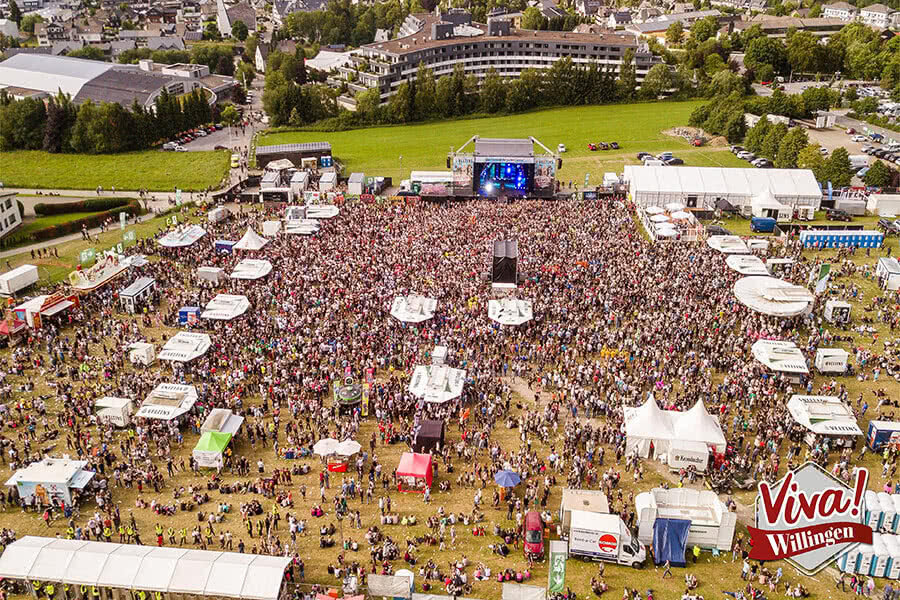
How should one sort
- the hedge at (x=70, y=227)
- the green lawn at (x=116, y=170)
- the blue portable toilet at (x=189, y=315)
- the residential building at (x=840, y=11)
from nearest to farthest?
the blue portable toilet at (x=189, y=315)
the hedge at (x=70, y=227)
the green lawn at (x=116, y=170)
the residential building at (x=840, y=11)

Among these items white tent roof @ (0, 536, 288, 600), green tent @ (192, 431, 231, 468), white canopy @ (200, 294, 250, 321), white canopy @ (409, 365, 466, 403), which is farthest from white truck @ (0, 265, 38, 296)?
white canopy @ (409, 365, 466, 403)

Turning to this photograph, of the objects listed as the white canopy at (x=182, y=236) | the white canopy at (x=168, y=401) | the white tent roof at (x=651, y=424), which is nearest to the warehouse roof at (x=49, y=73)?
the white canopy at (x=182, y=236)

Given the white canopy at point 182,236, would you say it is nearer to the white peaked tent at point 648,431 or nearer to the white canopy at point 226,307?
the white canopy at point 226,307

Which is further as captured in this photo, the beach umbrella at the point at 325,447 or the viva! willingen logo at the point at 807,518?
the beach umbrella at the point at 325,447

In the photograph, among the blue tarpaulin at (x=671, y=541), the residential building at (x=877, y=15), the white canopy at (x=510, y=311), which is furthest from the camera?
the residential building at (x=877, y=15)

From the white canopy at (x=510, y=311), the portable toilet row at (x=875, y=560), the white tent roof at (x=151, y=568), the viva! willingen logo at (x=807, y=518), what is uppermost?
the viva! willingen logo at (x=807, y=518)

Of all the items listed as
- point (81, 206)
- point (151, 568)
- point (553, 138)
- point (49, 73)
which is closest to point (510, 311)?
point (151, 568)

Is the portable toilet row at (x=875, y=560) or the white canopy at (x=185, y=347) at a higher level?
the white canopy at (x=185, y=347)
